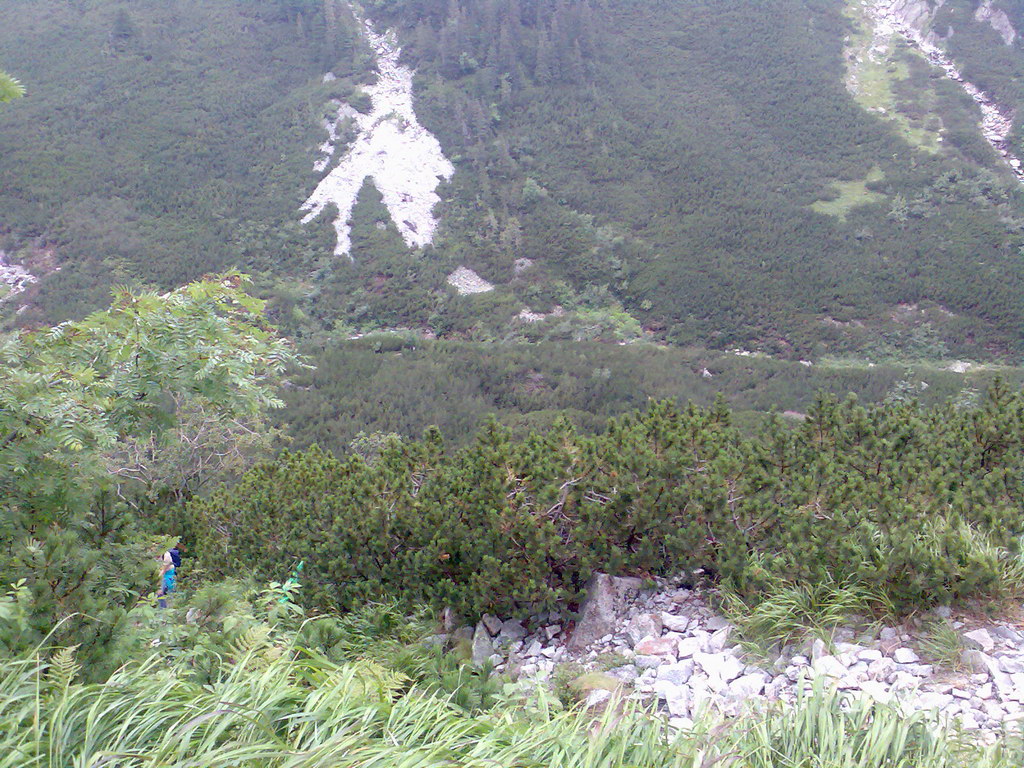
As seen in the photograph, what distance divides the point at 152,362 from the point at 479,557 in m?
2.00

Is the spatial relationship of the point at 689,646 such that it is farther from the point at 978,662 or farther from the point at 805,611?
the point at 978,662

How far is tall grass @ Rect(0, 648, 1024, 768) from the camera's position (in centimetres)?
169

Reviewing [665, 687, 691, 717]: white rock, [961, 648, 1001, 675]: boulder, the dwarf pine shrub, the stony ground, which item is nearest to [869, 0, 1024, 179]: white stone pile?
the dwarf pine shrub

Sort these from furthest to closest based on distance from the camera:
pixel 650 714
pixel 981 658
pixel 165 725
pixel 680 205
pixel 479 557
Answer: pixel 680 205 < pixel 479 557 < pixel 981 658 < pixel 650 714 < pixel 165 725

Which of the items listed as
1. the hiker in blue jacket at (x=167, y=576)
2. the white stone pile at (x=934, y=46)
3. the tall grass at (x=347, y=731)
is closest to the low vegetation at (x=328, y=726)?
the tall grass at (x=347, y=731)

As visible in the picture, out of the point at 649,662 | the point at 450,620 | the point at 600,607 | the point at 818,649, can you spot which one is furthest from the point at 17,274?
the point at 818,649

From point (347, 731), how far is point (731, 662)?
5.99ft

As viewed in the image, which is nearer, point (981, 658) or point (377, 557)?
point (981, 658)

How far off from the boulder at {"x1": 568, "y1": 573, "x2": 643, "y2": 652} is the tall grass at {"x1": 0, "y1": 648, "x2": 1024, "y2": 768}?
138 cm

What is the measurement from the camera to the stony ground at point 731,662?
99.7 inches

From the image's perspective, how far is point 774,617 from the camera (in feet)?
10.5

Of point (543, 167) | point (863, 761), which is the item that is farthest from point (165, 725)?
point (543, 167)

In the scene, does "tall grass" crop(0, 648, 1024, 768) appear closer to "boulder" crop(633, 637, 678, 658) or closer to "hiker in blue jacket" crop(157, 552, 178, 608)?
"boulder" crop(633, 637, 678, 658)

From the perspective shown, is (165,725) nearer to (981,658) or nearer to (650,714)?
(650,714)
